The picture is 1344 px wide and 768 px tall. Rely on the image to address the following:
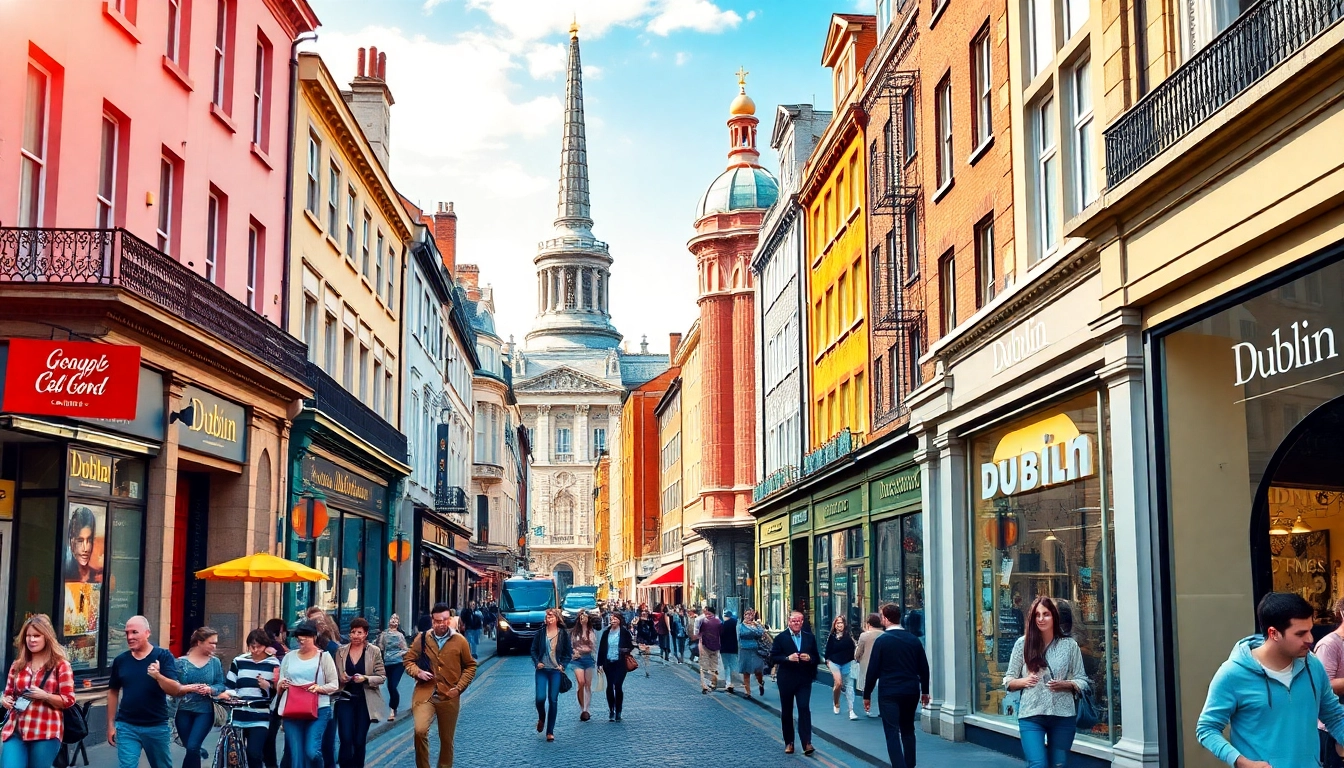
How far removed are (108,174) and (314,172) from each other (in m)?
10.5

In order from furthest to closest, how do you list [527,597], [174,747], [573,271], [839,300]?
[573,271], [527,597], [839,300], [174,747]

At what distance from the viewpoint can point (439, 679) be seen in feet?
45.1

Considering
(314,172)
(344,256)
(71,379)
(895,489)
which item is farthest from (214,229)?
(895,489)

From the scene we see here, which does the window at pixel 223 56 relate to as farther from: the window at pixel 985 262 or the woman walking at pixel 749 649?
the woman walking at pixel 749 649

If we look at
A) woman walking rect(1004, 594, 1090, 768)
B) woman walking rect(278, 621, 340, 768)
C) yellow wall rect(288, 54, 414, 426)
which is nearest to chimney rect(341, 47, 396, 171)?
yellow wall rect(288, 54, 414, 426)

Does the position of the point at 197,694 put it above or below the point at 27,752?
above

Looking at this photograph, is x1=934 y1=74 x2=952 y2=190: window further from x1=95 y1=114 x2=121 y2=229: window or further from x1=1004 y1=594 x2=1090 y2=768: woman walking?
x1=95 y1=114 x2=121 y2=229: window

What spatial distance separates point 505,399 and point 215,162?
2644 inches

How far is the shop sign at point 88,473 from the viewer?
15508 millimetres

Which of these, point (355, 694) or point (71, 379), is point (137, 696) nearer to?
point (355, 694)

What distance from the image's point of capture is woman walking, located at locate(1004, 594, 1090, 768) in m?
10.6

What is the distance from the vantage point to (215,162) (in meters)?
20.8

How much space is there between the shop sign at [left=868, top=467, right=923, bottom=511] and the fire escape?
1.31 meters

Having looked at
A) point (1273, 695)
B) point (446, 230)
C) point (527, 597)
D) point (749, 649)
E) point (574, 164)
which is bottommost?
point (749, 649)
